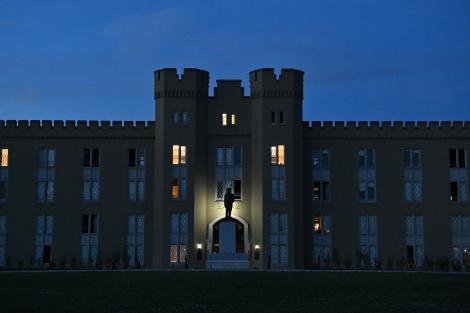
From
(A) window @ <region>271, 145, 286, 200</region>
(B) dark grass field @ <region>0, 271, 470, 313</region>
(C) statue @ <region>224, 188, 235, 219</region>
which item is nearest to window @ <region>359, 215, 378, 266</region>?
(A) window @ <region>271, 145, 286, 200</region>

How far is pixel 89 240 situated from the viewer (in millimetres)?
60000

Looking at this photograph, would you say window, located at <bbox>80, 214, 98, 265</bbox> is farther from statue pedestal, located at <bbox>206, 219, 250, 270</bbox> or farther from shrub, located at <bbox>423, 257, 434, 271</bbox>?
shrub, located at <bbox>423, 257, 434, 271</bbox>

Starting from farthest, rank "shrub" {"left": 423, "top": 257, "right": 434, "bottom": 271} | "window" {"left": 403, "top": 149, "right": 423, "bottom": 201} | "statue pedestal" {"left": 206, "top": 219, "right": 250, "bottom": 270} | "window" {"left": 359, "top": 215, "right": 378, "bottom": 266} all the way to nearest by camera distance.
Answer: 1. "window" {"left": 403, "top": 149, "right": 423, "bottom": 201}
2. "window" {"left": 359, "top": 215, "right": 378, "bottom": 266}
3. "statue pedestal" {"left": 206, "top": 219, "right": 250, "bottom": 270}
4. "shrub" {"left": 423, "top": 257, "right": 434, "bottom": 271}

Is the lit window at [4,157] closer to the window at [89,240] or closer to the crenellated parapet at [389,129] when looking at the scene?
the window at [89,240]

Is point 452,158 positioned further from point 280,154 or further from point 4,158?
point 4,158

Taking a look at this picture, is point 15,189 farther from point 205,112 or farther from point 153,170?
point 205,112

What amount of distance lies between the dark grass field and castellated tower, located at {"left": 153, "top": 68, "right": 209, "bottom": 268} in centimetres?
1192

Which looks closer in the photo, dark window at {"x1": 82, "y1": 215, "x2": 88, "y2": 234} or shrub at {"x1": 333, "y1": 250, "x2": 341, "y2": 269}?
shrub at {"x1": 333, "y1": 250, "x2": 341, "y2": 269}

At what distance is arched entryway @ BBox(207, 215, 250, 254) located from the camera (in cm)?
5825

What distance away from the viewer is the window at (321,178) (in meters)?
61.0

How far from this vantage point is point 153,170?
199 feet

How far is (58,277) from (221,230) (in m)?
18.0

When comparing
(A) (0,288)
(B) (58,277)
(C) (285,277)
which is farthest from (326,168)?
(A) (0,288)

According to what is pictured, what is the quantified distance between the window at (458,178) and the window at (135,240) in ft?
73.3
